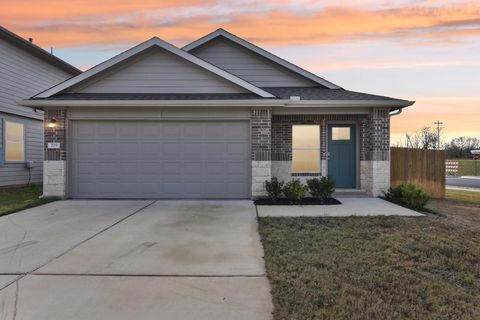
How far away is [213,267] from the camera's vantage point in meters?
4.64

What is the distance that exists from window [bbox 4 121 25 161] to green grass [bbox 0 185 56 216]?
1.58 m

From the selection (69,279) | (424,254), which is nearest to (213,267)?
(69,279)

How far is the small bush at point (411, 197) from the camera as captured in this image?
31.1 ft

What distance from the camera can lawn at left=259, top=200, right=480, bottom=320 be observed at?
11.2 feet

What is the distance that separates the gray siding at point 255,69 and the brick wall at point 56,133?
561 centimetres

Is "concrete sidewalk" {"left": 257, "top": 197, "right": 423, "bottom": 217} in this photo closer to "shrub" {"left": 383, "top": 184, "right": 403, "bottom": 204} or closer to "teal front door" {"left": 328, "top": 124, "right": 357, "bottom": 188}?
"shrub" {"left": 383, "top": 184, "right": 403, "bottom": 204}

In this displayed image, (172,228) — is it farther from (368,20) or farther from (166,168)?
(368,20)

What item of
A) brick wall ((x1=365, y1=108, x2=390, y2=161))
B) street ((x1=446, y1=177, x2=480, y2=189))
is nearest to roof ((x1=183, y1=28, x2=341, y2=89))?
brick wall ((x1=365, y1=108, x2=390, y2=161))

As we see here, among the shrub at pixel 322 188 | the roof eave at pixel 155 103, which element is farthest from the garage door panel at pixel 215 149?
the shrub at pixel 322 188

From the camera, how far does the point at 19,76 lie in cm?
1478

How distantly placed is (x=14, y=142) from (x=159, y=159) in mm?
8019

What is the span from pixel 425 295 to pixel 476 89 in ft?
68.7

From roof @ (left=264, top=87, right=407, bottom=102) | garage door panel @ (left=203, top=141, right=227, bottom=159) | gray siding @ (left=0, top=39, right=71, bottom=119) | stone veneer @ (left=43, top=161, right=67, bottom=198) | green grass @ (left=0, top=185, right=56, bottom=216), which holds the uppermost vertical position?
gray siding @ (left=0, top=39, right=71, bottom=119)

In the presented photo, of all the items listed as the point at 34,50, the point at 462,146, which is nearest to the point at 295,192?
the point at 34,50
